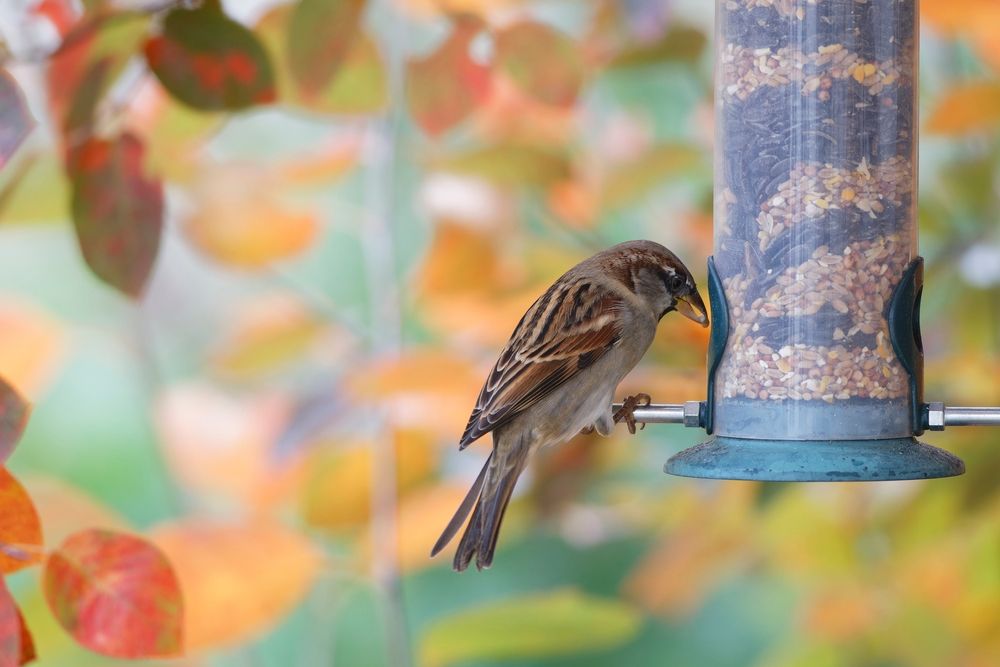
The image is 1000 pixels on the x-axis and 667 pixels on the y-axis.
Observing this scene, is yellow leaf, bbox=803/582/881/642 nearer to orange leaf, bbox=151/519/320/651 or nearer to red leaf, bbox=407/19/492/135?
orange leaf, bbox=151/519/320/651

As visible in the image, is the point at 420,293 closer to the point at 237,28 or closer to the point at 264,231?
the point at 264,231

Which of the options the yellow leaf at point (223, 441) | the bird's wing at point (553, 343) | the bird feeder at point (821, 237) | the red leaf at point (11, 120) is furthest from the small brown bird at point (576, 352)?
the red leaf at point (11, 120)

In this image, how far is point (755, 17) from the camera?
3473 millimetres

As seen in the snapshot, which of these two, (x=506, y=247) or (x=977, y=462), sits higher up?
(x=506, y=247)

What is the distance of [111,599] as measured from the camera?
82.3 inches

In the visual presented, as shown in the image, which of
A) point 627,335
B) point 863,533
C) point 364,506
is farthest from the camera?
point 863,533

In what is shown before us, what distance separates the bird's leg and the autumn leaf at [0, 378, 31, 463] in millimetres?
1807

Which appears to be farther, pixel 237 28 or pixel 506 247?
pixel 506 247

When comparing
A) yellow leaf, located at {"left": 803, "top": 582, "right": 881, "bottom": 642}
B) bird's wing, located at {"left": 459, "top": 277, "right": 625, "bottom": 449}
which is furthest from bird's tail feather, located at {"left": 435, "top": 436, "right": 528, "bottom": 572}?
yellow leaf, located at {"left": 803, "top": 582, "right": 881, "bottom": 642}

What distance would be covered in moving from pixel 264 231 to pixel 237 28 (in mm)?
1516

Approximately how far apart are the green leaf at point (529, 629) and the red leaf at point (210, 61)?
1526 mm

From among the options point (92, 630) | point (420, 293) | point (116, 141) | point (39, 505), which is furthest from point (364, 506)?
point (92, 630)

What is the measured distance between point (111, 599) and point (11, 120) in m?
0.76

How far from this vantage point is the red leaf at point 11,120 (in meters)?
2.08
